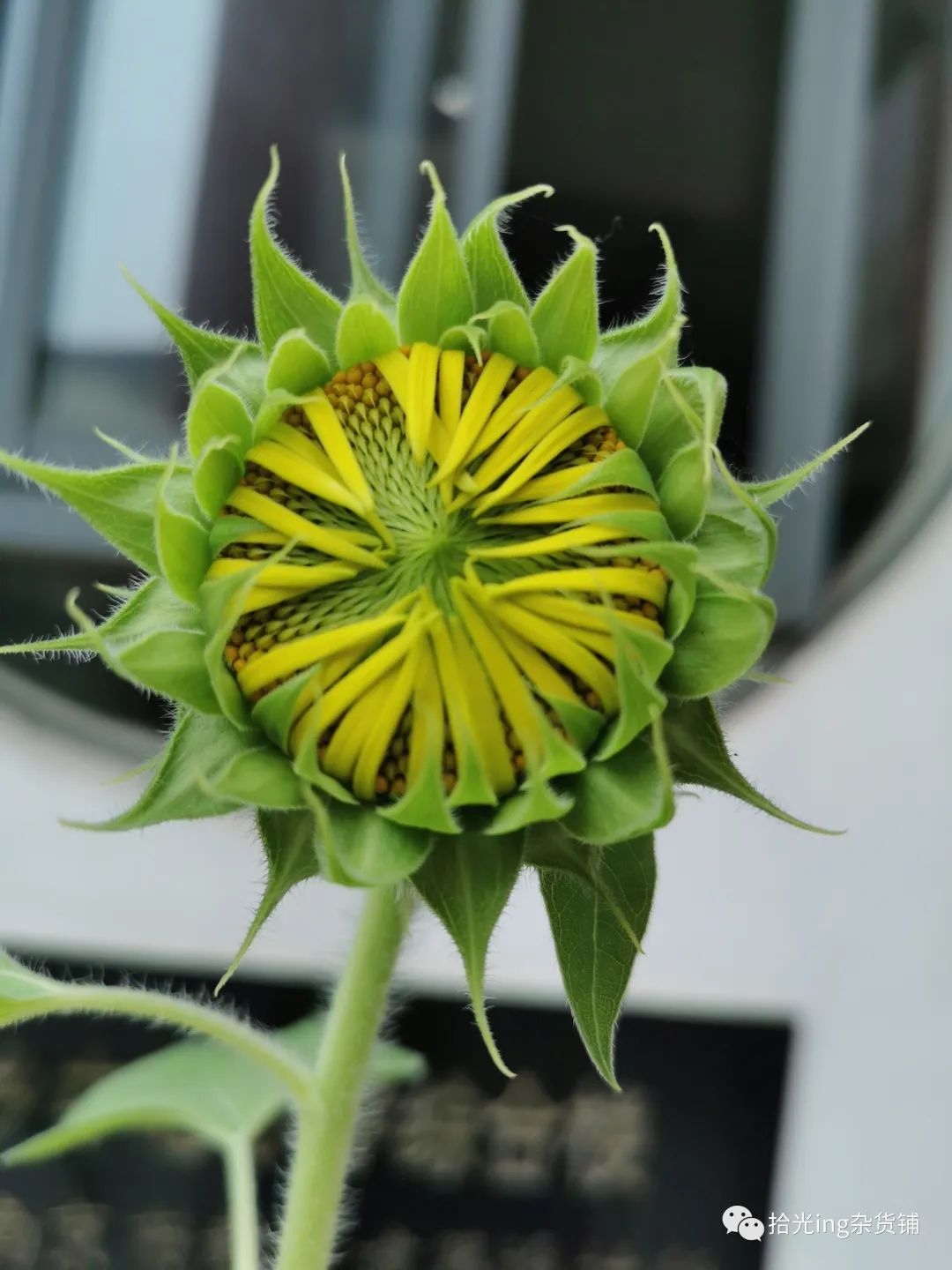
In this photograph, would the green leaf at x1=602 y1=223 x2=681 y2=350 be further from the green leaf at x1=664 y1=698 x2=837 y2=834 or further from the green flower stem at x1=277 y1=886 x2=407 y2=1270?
the green flower stem at x1=277 y1=886 x2=407 y2=1270

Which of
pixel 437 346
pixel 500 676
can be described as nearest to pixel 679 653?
pixel 500 676

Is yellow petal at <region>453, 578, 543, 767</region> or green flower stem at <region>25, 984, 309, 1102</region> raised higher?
yellow petal at <region>453, 578, 543, 767</region>

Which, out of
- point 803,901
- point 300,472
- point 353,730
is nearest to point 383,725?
point 353,730

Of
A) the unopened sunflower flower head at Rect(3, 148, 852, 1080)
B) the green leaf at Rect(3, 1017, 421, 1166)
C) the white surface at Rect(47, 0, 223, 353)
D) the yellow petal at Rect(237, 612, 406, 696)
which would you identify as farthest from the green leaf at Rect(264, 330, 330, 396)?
the white surface at Rect(47, 0, 223, 353)

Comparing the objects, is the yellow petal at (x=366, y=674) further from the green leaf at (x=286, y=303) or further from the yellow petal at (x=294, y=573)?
the green leaf at (x=286, y=303)

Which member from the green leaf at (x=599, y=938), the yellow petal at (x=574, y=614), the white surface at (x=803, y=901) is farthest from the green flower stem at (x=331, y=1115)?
the white surface at (x=803, y=901)

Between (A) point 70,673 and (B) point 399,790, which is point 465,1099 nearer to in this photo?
(A) point 70,673

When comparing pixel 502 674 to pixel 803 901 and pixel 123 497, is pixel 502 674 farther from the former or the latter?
pixel 803 901
